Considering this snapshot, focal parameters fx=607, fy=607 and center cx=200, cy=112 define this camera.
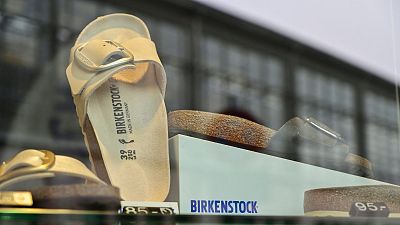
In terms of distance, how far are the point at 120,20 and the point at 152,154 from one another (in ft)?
0.73

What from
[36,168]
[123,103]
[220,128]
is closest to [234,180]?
[220,128]

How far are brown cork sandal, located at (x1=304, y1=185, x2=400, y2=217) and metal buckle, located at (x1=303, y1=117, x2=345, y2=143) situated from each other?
9 cm

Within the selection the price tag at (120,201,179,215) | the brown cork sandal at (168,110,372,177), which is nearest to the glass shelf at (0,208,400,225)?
the price tag at (120,201,179,215)

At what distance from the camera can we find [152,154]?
0.95 m

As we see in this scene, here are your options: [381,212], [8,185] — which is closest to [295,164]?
[381,212]

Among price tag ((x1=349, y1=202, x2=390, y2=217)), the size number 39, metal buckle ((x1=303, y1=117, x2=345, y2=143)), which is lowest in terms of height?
price tag ((x1=349, y1=202, x2=390, y2=217))

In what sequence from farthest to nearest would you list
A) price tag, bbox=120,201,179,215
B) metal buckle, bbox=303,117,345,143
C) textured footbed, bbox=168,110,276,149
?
metal buckle, bbox=303,117,345,143
textured footbed, bbox=168,110,276,149
price tag, bbox=120,201,179,215

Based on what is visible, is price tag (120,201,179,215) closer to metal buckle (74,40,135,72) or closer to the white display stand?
the white display stand

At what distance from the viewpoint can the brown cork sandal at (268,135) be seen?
0.98 meters

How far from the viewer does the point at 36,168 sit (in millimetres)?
808

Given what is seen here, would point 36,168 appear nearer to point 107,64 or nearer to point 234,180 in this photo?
point 107,64

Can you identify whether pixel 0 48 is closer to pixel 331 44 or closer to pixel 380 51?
pixel 331 44

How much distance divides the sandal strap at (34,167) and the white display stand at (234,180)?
0.56ft

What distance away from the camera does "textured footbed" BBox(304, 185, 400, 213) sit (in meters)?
A: 1.05
